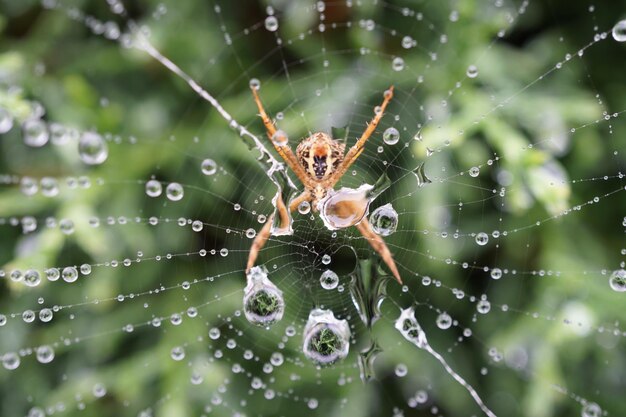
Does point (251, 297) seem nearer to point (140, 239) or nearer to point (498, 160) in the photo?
point (140, 239)

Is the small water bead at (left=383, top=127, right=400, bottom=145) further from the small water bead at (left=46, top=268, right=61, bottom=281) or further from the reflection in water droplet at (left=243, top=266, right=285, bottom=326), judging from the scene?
the small water bead at (left=46, top=268, right=61, bottom=281)

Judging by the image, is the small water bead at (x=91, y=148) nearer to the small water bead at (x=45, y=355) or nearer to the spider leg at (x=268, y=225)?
the spider leg at (x=268, y=225)

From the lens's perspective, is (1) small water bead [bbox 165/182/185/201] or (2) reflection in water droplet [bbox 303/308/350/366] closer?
(2) reflection in water droplet [bbox 303/308/350/366]

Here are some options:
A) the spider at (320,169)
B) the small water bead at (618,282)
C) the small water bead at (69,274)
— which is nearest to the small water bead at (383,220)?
the spider at (320,169)

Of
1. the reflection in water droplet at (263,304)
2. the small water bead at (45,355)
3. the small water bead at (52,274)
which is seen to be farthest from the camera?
the small water bead at (45,355)

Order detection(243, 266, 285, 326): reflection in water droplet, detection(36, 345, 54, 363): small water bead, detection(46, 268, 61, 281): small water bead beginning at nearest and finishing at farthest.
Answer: detection(243, 266, 285, 326): reflection in water droplet → detection(46, 268, 61, 281): small water bead → detection(36, 345, 54, 363): small water bead

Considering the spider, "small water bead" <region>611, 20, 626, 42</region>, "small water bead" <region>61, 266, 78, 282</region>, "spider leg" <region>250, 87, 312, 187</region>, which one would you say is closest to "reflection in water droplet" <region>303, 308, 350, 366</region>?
the spider
